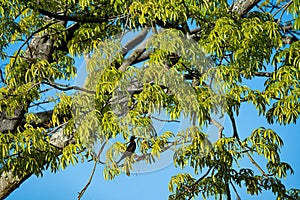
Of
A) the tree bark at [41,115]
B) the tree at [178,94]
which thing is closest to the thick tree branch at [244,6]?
the tree bark at [41,115]

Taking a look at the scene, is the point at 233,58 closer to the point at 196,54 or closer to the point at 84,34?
the point at 196,54

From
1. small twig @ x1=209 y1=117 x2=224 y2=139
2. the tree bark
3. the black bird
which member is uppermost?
the tree bark

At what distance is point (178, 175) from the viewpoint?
3.84 m

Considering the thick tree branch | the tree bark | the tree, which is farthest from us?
the thick tree branch

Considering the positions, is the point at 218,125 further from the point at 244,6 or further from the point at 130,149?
the point at 244,6

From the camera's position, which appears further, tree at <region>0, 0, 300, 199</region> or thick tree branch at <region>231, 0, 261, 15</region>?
thick tree branch at <region>231, 0, 261, 15</region>

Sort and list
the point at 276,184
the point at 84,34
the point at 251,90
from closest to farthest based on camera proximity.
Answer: the point at 251,90
the point at 276,184
the point at 84,34

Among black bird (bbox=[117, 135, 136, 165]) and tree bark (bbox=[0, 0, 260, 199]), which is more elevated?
tree bark (bbox=[0, 0, 260, 199])

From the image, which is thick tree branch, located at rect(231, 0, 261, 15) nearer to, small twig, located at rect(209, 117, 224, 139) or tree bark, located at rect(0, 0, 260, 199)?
tree bark, located at rect(0, 0, 260, 199)

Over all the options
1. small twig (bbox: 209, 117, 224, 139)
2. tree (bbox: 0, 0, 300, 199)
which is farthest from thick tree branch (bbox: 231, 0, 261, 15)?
small twig (bbox: 209, 117, 224, 139)

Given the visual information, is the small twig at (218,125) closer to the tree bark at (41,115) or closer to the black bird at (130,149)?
the black bird at (130,149)

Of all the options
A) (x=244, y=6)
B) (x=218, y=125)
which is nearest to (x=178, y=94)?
(x=218, y=125)

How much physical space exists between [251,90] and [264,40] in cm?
34

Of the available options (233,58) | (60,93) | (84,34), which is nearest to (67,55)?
(84,34)
